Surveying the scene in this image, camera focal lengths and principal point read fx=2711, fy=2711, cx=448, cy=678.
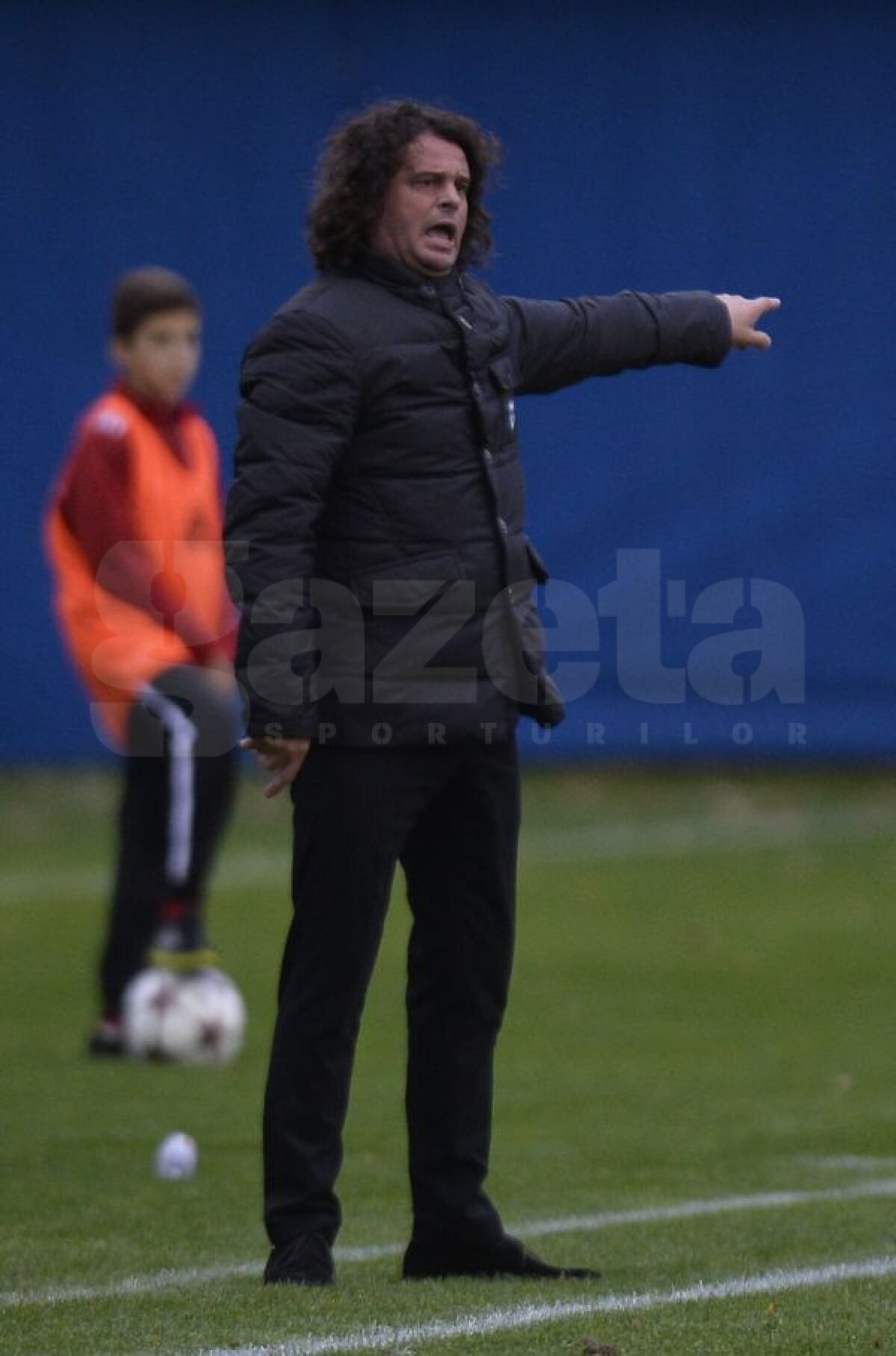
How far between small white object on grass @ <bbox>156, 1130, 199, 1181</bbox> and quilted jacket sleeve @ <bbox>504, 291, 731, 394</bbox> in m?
2.19

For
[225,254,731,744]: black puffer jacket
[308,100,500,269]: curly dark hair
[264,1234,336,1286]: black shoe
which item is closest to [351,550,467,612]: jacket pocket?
[225,254,731,744]: black puffer jacket

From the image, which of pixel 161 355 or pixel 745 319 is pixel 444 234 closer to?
Result: pixel 745 319

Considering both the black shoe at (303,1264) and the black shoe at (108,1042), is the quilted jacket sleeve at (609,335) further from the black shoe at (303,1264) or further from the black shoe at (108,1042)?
the black shoe at (108,1042)

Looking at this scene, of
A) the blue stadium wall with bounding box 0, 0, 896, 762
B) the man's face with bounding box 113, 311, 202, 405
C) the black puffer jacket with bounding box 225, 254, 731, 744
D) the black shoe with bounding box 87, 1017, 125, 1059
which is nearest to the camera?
the black puffer jacket with bounding box 225, 254, 731, 744

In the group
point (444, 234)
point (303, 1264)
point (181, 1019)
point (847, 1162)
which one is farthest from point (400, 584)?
point (181, 1019)

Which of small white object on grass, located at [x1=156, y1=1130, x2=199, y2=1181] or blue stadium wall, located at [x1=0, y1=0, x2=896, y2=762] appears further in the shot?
blue stadium wall, located at [x1=0, y1=0, x2=896, y2=762]

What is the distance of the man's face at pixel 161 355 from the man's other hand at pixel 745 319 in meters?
3.68

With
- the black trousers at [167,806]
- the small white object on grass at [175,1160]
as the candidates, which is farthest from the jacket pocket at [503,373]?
the black trousers at [167,806]

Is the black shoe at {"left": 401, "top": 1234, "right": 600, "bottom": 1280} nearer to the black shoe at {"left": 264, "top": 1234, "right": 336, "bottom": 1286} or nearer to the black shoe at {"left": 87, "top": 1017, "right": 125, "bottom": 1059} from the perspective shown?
the black shoe at {"left": 264, "top": 1234, "right": 336, "bottom": 1286}

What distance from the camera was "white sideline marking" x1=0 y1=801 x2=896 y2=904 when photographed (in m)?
13.0

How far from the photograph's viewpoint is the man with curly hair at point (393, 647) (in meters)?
4.79

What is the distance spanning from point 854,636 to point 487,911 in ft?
33.6

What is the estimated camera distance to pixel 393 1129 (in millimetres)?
7207

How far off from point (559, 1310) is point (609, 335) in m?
1.85
